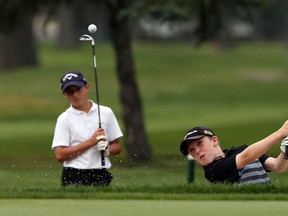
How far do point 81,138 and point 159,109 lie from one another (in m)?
26.2

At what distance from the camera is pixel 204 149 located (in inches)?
376

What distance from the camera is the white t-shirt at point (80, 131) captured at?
10.8 m

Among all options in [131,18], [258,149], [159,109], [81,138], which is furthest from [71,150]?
[159,109]

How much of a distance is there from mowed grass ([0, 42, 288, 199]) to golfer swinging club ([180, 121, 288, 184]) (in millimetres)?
163

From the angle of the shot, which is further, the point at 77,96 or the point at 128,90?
the point at 128,90

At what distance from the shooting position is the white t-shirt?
10828mm

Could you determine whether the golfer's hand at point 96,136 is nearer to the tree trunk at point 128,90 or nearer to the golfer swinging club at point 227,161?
the golfer swinging club at point 227,161

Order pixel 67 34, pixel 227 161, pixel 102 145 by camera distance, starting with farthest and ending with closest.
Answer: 1. pixel 67 34
2. pixel 102 145
3. pixel 227 161

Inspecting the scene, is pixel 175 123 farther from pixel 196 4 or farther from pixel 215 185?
pixel 215 185

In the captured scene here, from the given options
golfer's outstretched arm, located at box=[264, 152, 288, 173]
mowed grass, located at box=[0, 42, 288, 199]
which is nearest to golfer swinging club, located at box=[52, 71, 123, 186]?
mowed grass, located at box=[0, 42, 288, 199]

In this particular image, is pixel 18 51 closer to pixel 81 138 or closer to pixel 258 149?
pixel 81 138

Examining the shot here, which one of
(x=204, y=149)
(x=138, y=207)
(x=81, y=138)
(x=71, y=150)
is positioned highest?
(x=81, y=138)

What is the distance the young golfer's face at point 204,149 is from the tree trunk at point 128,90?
1292 centimetres

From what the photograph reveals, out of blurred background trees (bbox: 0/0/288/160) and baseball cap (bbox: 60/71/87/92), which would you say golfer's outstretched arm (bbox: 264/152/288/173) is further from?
blurred background trees (bbox: 0/0/288/160)
